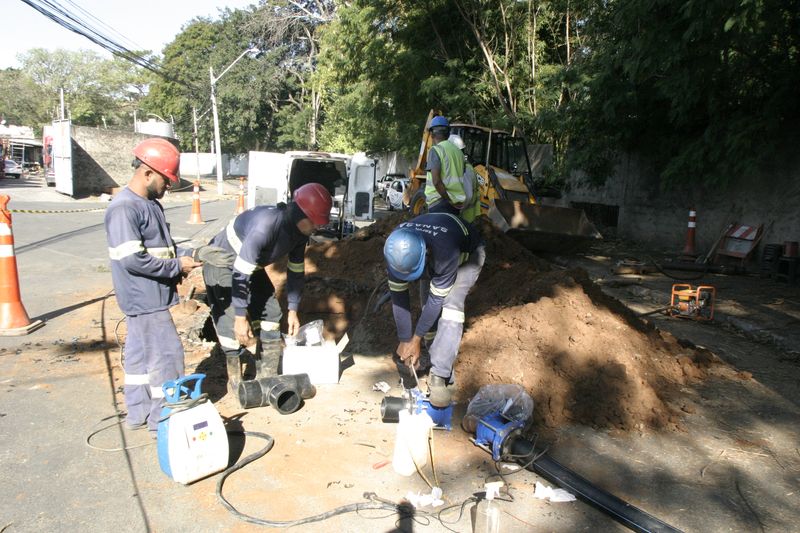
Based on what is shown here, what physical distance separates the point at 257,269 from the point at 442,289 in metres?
1.51

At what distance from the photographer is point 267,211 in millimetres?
4180

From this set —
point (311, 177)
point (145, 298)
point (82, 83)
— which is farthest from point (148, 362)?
point (82, 83)

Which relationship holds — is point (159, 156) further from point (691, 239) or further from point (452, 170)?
point (691, 239)

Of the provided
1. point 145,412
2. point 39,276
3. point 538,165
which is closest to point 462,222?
point 145,412

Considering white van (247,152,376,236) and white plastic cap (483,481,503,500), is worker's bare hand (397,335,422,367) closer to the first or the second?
white plastic cap (483,481,503,500)

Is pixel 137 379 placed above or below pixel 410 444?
above

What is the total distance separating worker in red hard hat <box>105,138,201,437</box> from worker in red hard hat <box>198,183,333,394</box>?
490 millimetres

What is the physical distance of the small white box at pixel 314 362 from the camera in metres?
4.60

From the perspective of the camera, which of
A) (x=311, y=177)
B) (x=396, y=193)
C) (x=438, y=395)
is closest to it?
(x=438, y=395)

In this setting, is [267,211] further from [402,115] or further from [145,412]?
[402,115]

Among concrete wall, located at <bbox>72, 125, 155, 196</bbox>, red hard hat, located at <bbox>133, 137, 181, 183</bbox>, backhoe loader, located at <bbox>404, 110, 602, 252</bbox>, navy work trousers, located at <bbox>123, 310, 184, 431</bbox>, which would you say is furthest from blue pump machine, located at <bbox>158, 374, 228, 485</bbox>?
concrete wall, located at <bbox>72, 125, 155, 196</bbox>

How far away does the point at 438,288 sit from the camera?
13.5 ft

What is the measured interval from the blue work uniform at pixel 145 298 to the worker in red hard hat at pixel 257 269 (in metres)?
0.52

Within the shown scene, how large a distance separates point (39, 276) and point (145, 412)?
5.94 m
